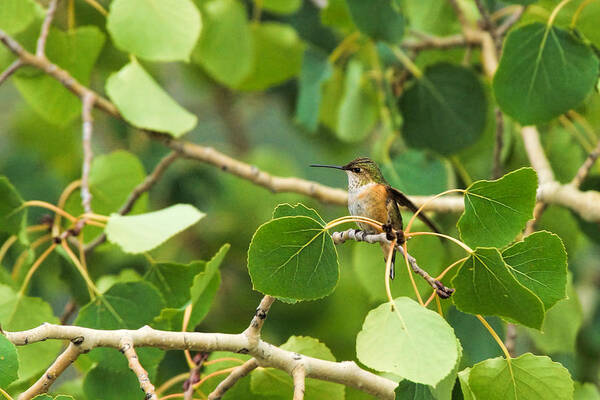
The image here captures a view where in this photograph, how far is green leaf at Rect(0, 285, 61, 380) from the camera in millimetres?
715

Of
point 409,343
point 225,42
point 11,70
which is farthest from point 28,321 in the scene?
point 225,42

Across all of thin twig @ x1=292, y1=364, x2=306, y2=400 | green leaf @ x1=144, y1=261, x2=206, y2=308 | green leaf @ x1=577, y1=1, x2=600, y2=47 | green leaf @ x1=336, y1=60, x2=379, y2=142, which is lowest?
green leaf @ x1=336, y1=60, x2=379, y2=142

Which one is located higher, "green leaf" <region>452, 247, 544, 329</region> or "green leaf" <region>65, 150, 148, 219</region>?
"green leaf" <region>452, 247, 544, 329</region>

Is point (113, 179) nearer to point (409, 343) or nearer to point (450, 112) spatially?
point (450, 112)

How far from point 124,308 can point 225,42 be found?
477mm

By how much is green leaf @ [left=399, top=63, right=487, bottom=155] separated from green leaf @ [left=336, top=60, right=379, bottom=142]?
0.23 ft

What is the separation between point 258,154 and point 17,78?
80 centimetres

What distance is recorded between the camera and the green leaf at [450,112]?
1.01 m

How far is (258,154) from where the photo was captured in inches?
67.7

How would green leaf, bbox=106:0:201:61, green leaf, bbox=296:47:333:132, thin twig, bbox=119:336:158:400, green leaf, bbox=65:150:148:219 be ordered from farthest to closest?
1. green leaf, bbox=296:47:333:132
2. green leaf, bbox=65:150:148:219
3. green leaf, bbox=106:0:201:61
4. thin twig, bbox=119:336:158:400

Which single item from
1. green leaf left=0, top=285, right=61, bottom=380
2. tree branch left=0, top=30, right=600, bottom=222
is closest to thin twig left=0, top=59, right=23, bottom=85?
tree branch left=0, top=30, right=600, bottom=222

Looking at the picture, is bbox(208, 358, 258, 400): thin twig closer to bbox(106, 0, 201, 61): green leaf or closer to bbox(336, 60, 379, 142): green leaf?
bbox(106, 0, 201, 61): green leaf

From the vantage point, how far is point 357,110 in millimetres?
1058

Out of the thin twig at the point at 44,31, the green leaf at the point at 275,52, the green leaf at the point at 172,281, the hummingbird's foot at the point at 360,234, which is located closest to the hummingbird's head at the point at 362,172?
the hummingbird's foot at the point at 360,234
